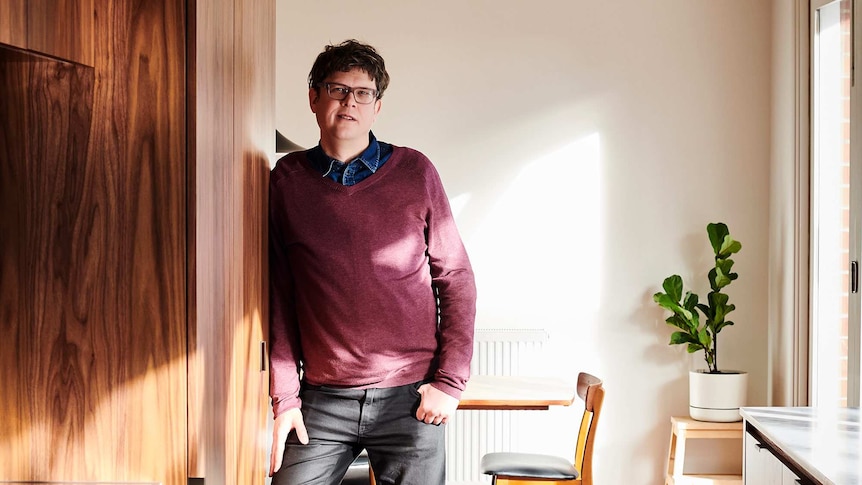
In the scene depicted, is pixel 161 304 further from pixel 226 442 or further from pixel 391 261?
pixel 391 261

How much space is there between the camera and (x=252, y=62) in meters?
1.96

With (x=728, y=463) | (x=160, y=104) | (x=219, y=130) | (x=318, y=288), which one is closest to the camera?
(x=160, y=104)

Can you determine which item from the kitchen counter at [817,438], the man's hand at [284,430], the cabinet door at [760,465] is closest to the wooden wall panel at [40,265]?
the man's hand at [284,430]

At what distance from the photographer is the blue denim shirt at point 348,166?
1.99 meters

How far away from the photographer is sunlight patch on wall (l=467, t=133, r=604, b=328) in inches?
176

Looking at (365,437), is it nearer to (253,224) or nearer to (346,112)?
(253,224)

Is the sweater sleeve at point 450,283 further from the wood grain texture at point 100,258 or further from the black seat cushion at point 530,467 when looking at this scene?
the black seat cushion at point 530,467

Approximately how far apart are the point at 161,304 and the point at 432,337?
2.44ft

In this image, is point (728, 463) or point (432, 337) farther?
point (728, 463)

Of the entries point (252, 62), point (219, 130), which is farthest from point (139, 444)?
point (252, 62)

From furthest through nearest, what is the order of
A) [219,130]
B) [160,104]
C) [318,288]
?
[318,288] → [219,130] → [160,104]

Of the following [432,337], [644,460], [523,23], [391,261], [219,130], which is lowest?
[644,460]

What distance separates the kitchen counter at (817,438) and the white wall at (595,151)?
1891mm

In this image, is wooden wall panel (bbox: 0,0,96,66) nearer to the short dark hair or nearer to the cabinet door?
the short dark hair
